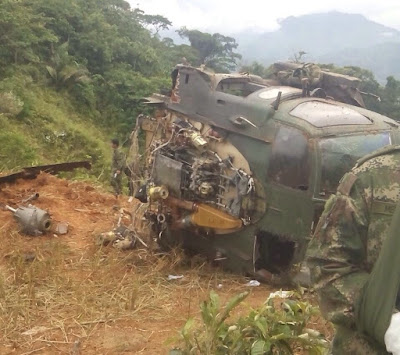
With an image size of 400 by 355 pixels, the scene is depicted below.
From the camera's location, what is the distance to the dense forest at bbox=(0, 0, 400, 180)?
1594cm

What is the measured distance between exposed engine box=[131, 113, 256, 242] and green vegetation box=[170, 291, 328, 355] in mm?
2428

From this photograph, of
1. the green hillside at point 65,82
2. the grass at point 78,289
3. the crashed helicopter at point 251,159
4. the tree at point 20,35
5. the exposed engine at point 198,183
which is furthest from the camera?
the tree at point 20,35

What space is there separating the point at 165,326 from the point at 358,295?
3.52 m

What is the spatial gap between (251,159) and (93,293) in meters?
2.07

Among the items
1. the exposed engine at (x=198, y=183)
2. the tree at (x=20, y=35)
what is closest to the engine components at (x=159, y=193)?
the exposed engine at (x=198, y=183)

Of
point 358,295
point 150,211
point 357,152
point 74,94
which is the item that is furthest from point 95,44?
point 358,295

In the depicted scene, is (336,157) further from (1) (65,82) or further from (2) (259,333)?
(1) (65,82)

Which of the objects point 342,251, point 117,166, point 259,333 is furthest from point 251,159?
point 117,166

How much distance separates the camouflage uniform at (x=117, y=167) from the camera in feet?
32.7

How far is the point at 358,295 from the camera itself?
1.73m

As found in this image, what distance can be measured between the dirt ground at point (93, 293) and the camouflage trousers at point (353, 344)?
180 centimetres

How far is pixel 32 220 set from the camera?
7.42 meters

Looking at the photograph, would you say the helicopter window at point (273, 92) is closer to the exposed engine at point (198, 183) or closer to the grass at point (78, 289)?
the exposed engine at point (198, 183)

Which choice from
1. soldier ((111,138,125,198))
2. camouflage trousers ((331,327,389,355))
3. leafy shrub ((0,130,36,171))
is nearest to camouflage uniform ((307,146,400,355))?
camouflage trousers ((331,327,389,355))
